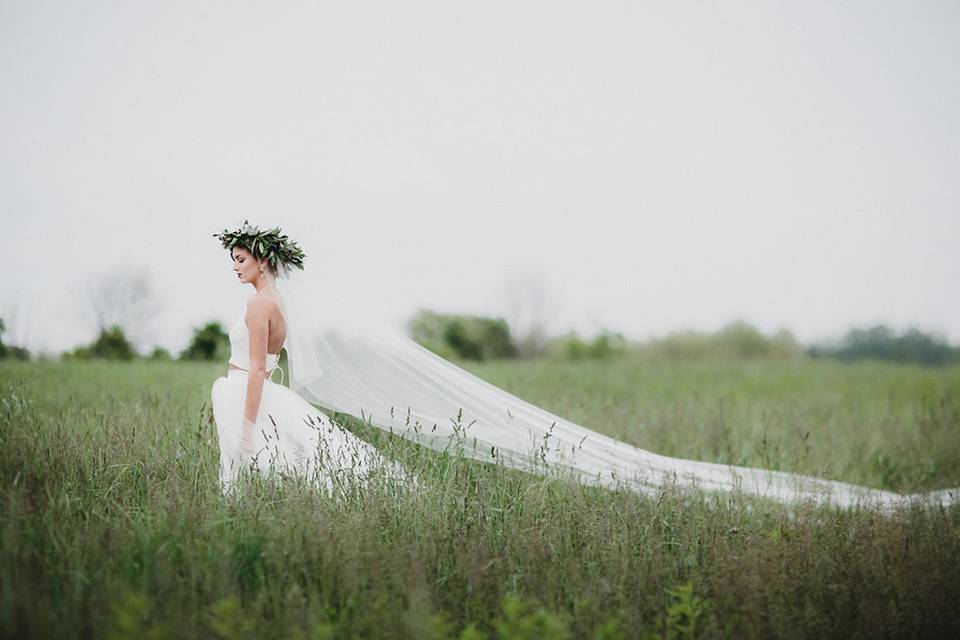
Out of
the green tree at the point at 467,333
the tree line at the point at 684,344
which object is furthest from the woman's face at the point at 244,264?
the green tree at the point at 467,333

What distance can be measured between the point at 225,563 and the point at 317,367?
2.46 metres

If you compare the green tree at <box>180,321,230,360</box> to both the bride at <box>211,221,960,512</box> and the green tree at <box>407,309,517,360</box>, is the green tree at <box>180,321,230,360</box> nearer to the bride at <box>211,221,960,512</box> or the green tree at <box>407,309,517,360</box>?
the green tree at <box>407,309,517,360</box>

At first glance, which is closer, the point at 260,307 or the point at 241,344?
the point at 260,307

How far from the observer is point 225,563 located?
3.22m

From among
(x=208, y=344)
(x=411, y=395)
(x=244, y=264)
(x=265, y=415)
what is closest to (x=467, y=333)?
(x=208, y=344)

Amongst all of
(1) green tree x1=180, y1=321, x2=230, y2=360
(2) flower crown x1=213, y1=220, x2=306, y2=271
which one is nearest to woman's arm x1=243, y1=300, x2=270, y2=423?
(2) flower crown x1=213, y1=220, x2=306, y2=271

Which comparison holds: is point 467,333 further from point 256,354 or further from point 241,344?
point 256,354

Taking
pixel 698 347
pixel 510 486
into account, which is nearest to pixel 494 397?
pixel 510 486

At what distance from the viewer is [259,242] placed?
5293mm

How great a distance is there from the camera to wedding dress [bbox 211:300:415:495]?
4.95 metres

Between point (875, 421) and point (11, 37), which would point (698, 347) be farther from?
point (11, 37)

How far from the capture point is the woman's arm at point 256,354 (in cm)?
500

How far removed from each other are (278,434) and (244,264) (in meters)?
1.45

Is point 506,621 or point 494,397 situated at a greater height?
point 494,397
